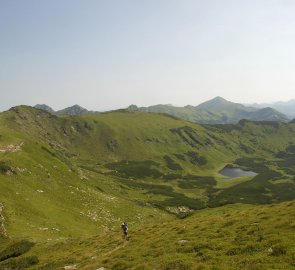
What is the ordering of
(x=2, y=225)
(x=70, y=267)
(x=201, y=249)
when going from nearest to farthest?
(x=201, y=249) → (x=70, y=267) → (x=2, y=225)

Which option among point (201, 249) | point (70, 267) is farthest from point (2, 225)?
point (201, 249)

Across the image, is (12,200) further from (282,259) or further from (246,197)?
(246,197)

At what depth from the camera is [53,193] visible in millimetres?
94250

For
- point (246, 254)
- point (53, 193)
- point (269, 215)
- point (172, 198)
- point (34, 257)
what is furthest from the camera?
point (172, 198)

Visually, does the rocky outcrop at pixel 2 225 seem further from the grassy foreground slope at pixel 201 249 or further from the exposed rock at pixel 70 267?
the exposed rock at pixel 70 267

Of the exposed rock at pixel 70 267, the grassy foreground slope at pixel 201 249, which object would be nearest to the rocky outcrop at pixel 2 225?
the grassy foreground slope at pixel 201 249

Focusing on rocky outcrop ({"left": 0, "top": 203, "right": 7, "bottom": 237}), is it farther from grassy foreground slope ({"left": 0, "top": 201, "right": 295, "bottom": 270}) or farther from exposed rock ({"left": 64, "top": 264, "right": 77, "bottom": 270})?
exposed rock ({"left": 64, "top": 264, "right": 77, "bottom": 270})

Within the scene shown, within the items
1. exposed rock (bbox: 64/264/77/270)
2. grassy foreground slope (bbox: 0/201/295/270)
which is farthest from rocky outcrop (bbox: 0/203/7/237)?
exposed rock (bbox: 64/264/77/270)

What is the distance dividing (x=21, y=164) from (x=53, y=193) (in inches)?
586

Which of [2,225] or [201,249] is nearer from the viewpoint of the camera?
[201,249]

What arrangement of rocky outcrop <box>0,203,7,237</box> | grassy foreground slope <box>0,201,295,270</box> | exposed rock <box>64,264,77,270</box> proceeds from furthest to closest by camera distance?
rocky outcrop <box>0,203,7,237</box> → exposed rock <box>64,264,77,270</box> → grassy foreground slope <box>0,201,295,270</box>

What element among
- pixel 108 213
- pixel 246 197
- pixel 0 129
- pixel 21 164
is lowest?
pixel 246 197

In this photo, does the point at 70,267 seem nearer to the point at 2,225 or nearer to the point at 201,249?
the point at 201,249

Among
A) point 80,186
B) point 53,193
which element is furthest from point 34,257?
point 80,186
